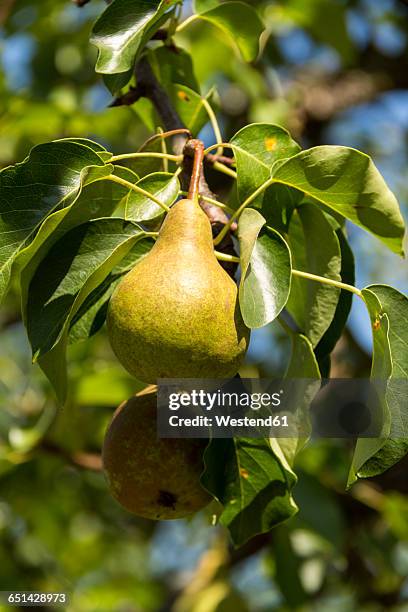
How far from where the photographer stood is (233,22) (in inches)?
61.4

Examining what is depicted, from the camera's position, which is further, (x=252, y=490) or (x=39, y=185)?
(x=252, y=490)

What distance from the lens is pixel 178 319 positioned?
0.97 m

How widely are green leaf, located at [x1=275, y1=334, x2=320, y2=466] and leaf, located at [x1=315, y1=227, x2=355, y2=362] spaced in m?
0.08

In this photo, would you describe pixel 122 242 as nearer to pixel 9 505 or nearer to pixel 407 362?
pixel 407 362

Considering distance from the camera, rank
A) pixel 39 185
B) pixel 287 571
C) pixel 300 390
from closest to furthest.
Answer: pixel 39 185 → pixel 300 390 → pixel 287 571

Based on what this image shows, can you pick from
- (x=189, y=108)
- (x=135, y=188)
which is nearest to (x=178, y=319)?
(x=135, y=188)

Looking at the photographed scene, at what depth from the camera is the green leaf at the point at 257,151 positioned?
1.16 metres

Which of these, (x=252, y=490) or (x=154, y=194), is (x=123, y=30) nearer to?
(x=154, y=194)

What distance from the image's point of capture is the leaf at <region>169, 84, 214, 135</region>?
4.94ft

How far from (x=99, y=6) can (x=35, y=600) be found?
229 centimetres

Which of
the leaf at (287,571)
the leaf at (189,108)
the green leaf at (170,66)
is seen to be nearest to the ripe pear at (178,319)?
the leaf at (189,108)

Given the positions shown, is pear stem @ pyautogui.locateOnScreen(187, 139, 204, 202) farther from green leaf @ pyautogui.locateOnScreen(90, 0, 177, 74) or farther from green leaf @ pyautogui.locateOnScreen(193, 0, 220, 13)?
green leaf @ pyautogui.locateOnScreen(193, 0, 220, 13)

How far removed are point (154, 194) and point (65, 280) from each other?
0.62 ft

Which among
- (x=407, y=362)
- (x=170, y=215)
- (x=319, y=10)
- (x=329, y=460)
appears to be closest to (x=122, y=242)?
(x=170, y=215)
